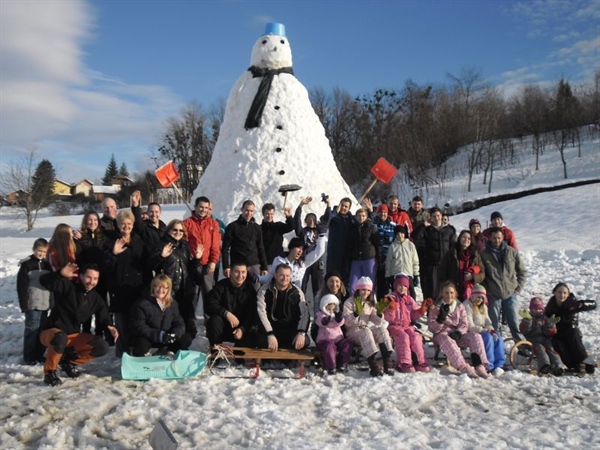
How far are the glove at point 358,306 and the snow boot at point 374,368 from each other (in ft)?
1.40

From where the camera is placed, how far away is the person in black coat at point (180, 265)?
4605 mm

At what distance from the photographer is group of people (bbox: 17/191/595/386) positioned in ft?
13.8

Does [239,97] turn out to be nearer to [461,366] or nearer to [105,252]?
[105,252]

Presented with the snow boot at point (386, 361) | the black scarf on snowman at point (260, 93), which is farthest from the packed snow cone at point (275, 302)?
the black scarf on snowman at point (260, 93)

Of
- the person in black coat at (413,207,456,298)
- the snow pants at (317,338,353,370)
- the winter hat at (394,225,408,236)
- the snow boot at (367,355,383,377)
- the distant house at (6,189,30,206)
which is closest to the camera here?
the snow boot at (367,355,383,377)

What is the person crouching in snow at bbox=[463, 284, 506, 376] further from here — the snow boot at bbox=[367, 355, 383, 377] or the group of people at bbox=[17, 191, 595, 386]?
the snow boot at bbox=[367, 355, 383, 377]

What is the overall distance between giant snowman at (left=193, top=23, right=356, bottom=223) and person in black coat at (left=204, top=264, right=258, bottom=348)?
3.17 meters

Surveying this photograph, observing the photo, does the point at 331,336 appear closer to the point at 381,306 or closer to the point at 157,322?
the point at 381,306

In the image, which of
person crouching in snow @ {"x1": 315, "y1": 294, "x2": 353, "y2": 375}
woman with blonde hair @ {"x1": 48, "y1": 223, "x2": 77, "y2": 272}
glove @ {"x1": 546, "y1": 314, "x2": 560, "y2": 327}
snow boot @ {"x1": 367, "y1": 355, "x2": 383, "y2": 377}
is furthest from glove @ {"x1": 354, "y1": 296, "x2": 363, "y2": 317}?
woman with blonde hair @ {"x1": 48, "y1": 223, "x2": 77, "y2": 272}

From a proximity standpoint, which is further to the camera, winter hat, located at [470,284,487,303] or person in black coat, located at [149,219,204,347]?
winter hat, located at [470,284,487,303]

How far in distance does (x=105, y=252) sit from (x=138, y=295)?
51cm

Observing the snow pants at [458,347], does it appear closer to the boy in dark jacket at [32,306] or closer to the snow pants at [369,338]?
the snow pants at [369,338]

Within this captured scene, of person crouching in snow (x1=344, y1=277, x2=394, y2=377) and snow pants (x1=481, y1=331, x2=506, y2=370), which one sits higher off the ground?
person crouching in snow (x1=344, y1=277, x2=394, y2=377)

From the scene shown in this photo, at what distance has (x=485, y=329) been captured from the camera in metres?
4.55
